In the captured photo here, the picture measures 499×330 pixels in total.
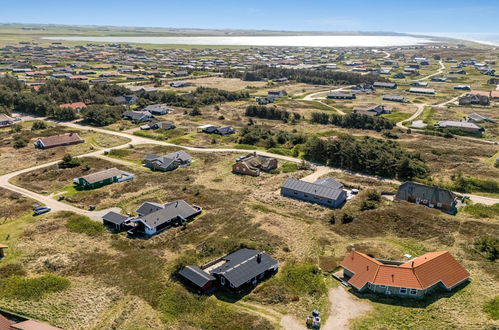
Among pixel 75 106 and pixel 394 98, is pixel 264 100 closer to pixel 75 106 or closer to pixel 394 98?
pixel 394 98

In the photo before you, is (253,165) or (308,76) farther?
(308,76)

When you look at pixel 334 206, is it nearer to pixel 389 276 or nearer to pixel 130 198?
pixel 389 276

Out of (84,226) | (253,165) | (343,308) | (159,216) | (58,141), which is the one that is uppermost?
(159,216)

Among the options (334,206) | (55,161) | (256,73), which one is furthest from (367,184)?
(256,73)

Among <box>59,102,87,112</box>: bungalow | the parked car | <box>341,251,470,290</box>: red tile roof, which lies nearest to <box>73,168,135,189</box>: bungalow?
the parked car

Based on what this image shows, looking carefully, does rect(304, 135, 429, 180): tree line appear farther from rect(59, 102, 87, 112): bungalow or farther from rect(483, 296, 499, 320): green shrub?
rect(59, 102, 87, 112): bungalow

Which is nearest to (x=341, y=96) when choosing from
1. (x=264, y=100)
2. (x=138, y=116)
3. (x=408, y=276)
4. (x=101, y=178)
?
(x=264, y=100)
